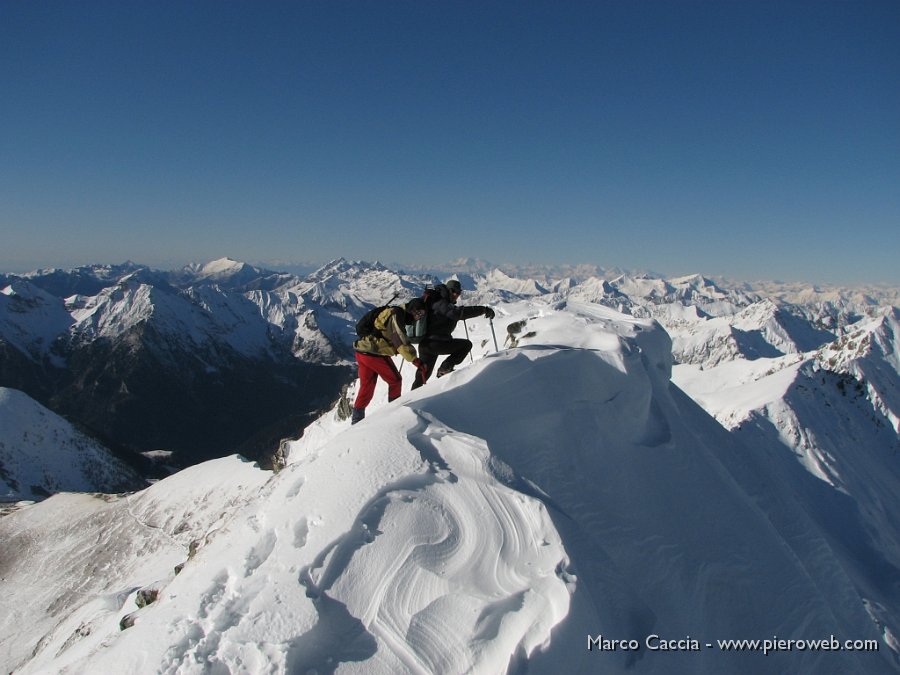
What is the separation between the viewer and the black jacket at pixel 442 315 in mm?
13945

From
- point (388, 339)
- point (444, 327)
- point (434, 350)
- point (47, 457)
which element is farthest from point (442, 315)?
point (47, 457)

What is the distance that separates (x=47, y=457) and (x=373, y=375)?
13055 centimetres

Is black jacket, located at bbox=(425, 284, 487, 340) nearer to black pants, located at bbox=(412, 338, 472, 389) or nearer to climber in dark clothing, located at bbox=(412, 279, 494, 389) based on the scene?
climber in dark clothing, located at bbox=(412, 279, 494, 389)

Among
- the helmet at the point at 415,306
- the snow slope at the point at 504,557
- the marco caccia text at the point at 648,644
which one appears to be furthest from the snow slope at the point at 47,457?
the marco caccia text at the point at 648,644

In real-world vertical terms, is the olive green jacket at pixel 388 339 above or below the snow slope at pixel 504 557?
above

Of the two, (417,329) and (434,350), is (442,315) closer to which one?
(417,329)

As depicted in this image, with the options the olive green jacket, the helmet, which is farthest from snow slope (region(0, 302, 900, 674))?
the helmet

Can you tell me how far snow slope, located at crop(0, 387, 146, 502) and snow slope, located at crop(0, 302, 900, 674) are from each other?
376 ft

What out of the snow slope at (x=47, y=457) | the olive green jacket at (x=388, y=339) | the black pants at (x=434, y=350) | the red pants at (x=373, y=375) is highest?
the olive green jacket at (x=388, y=339)

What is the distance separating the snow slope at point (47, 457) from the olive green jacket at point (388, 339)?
368ft

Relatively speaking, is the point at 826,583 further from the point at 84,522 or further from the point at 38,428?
the point at 38,428

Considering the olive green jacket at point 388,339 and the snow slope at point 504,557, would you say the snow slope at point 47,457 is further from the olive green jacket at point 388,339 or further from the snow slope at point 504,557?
the snow slope at point 504,557

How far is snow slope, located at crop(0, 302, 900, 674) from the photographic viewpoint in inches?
245

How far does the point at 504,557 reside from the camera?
7.19 m
